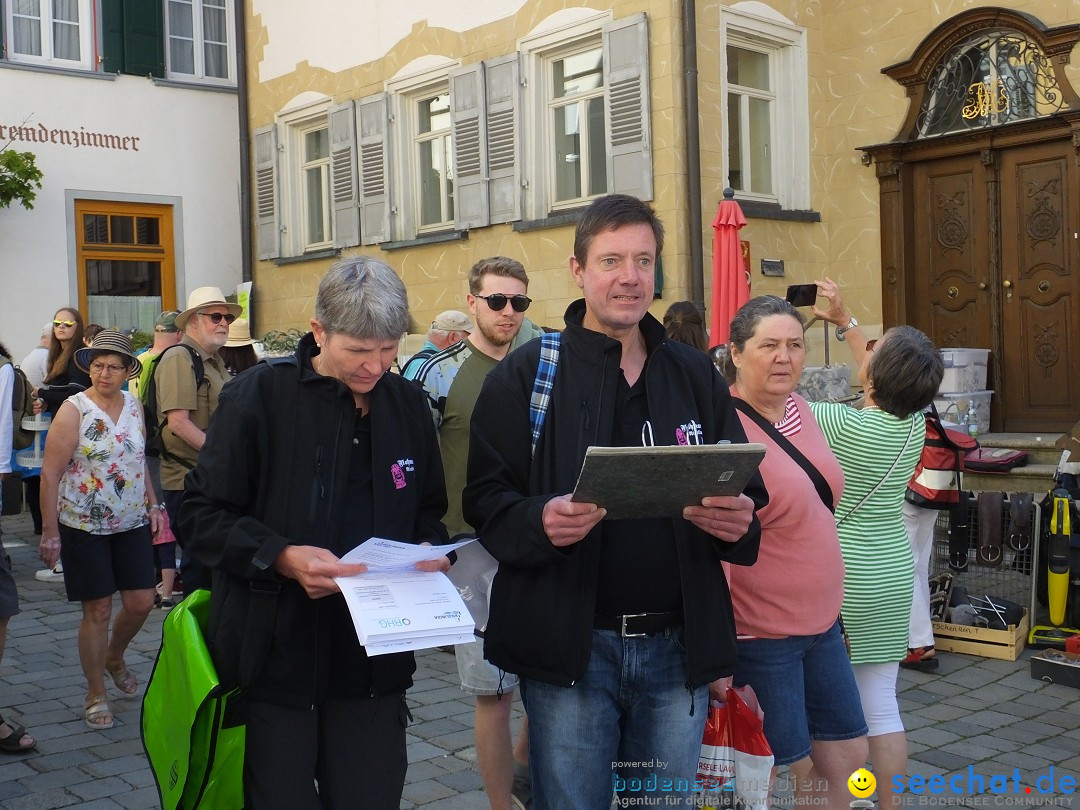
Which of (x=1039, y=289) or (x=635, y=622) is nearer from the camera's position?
(x=635, y=622)

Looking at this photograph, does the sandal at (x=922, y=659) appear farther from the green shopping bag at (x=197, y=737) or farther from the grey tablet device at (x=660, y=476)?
the green shopping bag at (x=197, y=737)

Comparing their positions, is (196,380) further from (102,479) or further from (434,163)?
(434,163)

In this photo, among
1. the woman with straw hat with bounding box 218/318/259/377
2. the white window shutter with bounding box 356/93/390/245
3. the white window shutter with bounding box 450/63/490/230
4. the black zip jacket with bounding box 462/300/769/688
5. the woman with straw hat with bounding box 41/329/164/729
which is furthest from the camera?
the white window shutter with bounding box 356/93/390/245

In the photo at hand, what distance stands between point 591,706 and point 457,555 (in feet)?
2.43

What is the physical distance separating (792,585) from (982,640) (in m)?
3.81

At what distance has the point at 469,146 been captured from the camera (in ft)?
40.2

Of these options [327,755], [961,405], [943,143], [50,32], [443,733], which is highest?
[50,32]

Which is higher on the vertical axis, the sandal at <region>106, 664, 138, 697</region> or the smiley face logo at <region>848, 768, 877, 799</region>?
the smiley face logo at <region>848, 768, 877, 799</region>

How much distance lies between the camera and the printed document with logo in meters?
2.49

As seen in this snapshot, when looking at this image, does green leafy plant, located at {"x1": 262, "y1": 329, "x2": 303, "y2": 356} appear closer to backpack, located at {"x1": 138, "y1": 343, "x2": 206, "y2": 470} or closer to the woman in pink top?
backpack, located at {"x1": 138, "y1": 343, "x2": 206, "y2": 470}

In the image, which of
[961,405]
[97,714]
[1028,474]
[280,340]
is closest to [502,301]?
[97,714]

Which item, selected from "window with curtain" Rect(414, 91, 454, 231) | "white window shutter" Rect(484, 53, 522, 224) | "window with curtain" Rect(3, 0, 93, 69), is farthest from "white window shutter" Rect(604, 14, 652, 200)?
"window with curtain" Rect(3, 0, 93, 69)

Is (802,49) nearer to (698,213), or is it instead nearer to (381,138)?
(698,213)

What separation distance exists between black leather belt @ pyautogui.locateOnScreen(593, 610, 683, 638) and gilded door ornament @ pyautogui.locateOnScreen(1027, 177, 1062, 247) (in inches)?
346
